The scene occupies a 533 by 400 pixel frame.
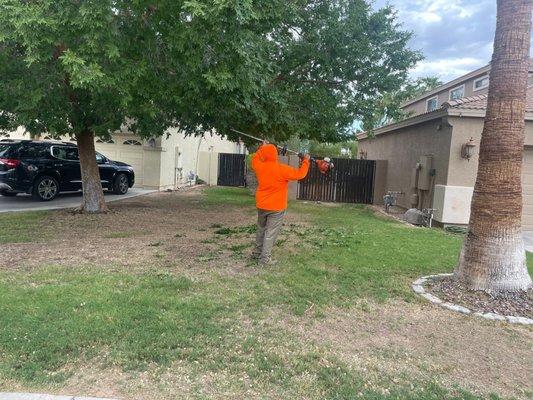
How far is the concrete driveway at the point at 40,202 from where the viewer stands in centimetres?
1128

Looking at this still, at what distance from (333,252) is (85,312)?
408cm

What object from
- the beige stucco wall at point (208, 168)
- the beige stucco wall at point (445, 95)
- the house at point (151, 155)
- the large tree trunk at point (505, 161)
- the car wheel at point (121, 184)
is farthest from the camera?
the beige stucco wall at point (208, 168)

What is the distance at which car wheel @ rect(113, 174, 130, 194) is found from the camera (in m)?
15.4

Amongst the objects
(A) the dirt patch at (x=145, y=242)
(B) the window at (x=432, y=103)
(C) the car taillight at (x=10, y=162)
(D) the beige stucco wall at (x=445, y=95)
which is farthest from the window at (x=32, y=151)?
(B) the window at (x=432, y=103)

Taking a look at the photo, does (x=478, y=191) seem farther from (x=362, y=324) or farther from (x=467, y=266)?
(x=362, y=324)

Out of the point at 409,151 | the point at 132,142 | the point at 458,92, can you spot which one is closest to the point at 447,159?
the point at 409,151

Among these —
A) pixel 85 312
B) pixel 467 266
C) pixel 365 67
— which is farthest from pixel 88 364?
pixel 365 67

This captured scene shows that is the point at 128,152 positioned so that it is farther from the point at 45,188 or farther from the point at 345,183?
the point at 345,183

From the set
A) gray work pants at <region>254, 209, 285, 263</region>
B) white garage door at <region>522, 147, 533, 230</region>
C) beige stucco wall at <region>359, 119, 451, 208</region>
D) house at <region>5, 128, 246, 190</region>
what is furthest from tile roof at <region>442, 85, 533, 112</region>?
house at <region>5, 128, 246, 190</region>

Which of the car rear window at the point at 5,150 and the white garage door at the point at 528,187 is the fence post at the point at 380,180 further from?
the car rear window at the point at 5,150

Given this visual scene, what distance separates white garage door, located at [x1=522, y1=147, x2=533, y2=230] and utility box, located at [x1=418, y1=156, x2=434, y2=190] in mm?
2143

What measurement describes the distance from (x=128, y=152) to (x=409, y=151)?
10.6 meters

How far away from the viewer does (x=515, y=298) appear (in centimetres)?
508

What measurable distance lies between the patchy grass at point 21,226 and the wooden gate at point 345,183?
979 cm
